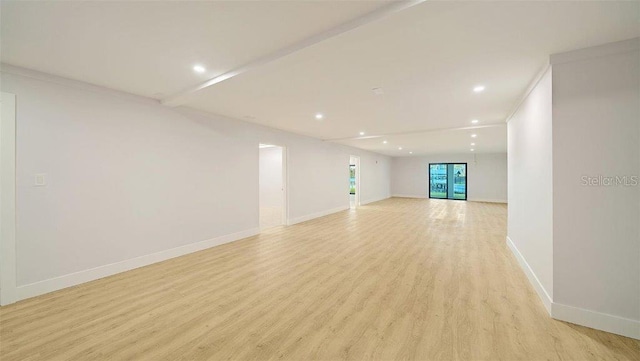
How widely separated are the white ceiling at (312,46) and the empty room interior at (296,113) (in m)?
0.02

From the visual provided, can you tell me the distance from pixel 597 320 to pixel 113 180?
18.5 ft

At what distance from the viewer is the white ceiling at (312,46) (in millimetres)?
1753

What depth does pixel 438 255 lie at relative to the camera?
4.18 metres

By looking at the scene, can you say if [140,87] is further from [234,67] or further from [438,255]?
[438,255]

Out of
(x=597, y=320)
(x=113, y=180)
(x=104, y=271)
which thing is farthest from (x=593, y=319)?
(x=113, y=180)

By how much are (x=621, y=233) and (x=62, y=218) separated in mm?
5780

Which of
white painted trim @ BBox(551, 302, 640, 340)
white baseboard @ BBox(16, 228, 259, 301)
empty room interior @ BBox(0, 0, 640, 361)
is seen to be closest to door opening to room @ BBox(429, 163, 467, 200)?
empty room interior @ BBox(0, 0, 640, 361)

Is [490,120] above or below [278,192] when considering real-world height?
above

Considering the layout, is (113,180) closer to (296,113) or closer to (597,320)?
(296,113)

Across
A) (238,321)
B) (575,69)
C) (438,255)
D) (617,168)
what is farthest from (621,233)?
(238,321)

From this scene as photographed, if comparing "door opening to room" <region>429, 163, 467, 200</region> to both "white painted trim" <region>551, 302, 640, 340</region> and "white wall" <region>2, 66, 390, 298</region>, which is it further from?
"white painted trim" <region>551, 302, 640, 340</region>

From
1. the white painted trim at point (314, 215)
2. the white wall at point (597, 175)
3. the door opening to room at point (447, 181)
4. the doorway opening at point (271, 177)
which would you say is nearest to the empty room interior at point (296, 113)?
the white wall at point (597, 175)

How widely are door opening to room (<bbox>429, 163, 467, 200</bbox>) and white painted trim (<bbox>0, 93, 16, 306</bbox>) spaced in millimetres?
14731

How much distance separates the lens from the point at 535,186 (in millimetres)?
2896
